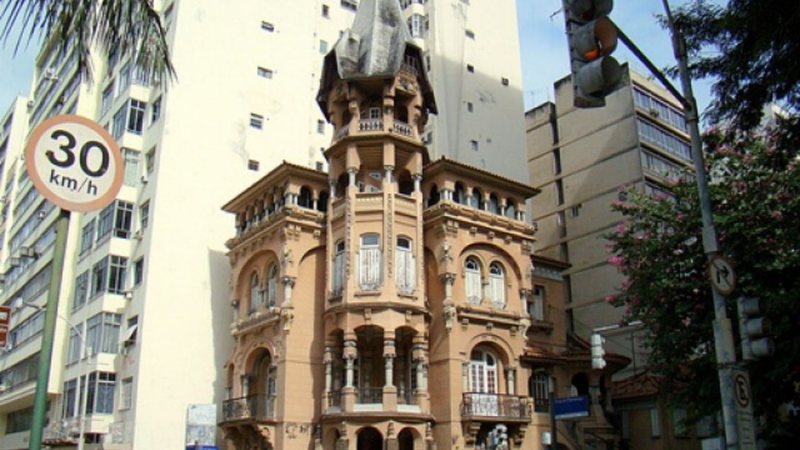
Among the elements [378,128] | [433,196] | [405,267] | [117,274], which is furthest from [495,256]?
[117,274]

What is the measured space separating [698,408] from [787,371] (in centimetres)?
443

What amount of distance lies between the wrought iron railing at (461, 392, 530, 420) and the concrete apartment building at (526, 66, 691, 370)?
15636 mm

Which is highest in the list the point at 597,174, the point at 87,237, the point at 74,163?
the point at 597,174

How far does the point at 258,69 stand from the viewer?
46.9 m

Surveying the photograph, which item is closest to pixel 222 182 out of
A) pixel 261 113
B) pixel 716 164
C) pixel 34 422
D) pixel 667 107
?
pixel 261 113

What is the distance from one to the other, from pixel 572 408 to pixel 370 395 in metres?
11.5

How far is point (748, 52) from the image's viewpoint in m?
11.4

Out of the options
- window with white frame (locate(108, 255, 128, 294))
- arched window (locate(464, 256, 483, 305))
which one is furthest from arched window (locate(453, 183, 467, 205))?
window with white frame (locate(108, 255, 128, 294))

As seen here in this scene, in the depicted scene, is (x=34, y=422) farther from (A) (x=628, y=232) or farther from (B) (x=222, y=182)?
(B) (x=222, y=182)

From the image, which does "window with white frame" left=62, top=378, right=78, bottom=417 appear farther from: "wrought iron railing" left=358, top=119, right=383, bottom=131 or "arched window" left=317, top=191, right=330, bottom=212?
"wrought iron railing" left=358, top=119, right=383, bottom=131

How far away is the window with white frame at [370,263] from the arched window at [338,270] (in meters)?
1.05

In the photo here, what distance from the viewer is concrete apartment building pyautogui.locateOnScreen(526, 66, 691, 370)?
166 ft

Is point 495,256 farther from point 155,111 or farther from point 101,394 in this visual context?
point 155,111

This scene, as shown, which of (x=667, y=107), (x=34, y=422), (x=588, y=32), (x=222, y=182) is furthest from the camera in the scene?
(x=667, y=107)
